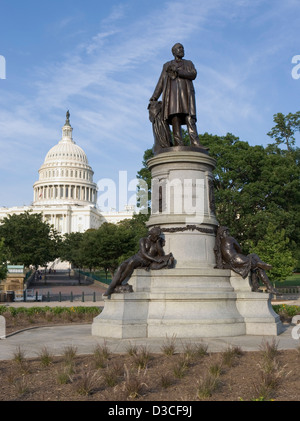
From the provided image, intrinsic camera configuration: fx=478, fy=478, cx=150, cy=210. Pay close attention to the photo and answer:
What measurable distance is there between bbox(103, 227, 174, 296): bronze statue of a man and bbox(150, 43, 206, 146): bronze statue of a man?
3629 mm

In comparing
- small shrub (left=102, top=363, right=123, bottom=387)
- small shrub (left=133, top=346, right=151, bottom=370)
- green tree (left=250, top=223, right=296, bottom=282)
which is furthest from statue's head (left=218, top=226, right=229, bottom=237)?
green tree (left=250, top=223, right=296, bottom=282)

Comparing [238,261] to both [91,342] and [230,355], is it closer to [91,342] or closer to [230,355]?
[91,342]

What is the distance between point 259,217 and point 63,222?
115 metres

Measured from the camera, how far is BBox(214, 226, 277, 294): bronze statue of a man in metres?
12.9

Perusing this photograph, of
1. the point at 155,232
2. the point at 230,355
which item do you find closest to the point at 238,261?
the point at 155,232

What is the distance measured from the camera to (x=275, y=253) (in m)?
33.4

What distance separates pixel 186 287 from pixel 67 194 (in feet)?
476

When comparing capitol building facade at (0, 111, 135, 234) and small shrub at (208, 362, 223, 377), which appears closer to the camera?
small shrub at (208, 362, 223, 377)

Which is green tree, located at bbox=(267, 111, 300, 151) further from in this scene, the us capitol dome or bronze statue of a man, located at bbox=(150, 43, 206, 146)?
the us capitol dome

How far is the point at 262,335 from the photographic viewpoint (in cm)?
1210

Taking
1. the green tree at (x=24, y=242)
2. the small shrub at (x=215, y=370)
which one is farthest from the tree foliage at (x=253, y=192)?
the small shrub at (x=215, y=370)

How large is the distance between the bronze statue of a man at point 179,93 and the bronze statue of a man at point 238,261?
3.30 meters
